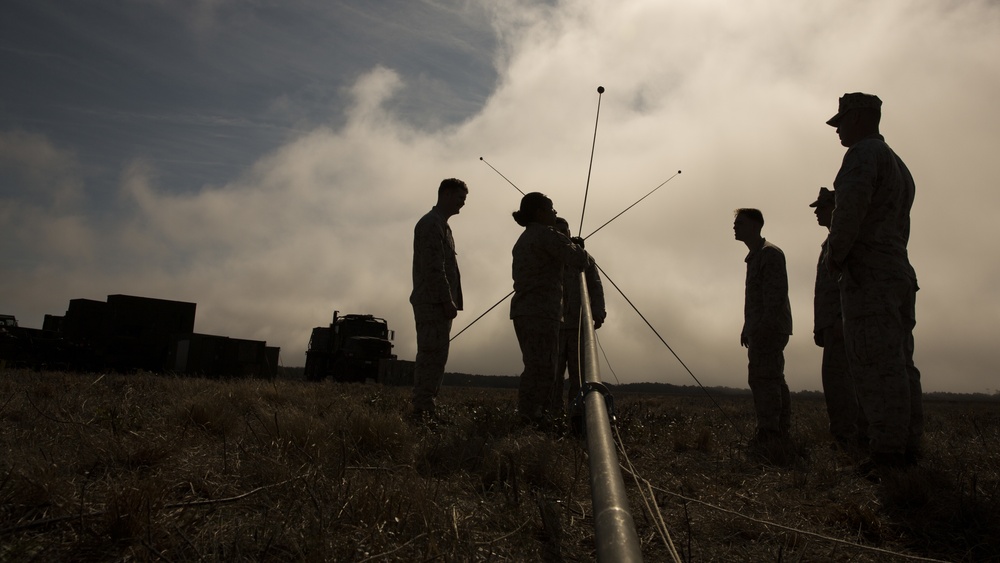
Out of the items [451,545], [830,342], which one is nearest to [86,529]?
[451,545]

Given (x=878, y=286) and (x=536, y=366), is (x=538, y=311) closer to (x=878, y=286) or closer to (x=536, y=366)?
(x=536, y=366)

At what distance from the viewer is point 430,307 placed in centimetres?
579

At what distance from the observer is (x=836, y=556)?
2416 mm

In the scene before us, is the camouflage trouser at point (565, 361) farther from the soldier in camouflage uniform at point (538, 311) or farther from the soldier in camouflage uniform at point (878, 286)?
the soldier in camouflage uniform at point (878, 286)

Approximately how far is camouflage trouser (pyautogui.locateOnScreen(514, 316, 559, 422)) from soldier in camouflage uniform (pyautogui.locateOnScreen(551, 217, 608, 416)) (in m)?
1.01

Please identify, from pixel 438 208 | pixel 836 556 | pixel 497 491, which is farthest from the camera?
pixel 438 208

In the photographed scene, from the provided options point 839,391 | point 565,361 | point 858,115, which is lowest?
point 839,391

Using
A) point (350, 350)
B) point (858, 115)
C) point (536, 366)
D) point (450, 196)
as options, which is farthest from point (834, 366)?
point (350, 350)

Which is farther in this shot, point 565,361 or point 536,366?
point 565,361

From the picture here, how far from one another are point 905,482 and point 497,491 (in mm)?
2155

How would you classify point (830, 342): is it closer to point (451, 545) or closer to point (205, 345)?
point (451, 545)

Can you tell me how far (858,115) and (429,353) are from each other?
3.96 metres

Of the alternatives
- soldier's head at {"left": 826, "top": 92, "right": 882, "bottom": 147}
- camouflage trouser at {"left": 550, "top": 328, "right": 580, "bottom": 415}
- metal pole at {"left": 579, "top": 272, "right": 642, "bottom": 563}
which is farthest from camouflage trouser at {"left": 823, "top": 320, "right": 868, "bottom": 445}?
metal pole at {"left": 579, "top": 272, "right": 642, "bottom": 563}

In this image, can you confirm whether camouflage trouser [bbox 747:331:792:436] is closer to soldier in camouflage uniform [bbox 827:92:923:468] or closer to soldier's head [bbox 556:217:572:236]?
soldier in camouflage uniform [bbox 827:92:923:468]
